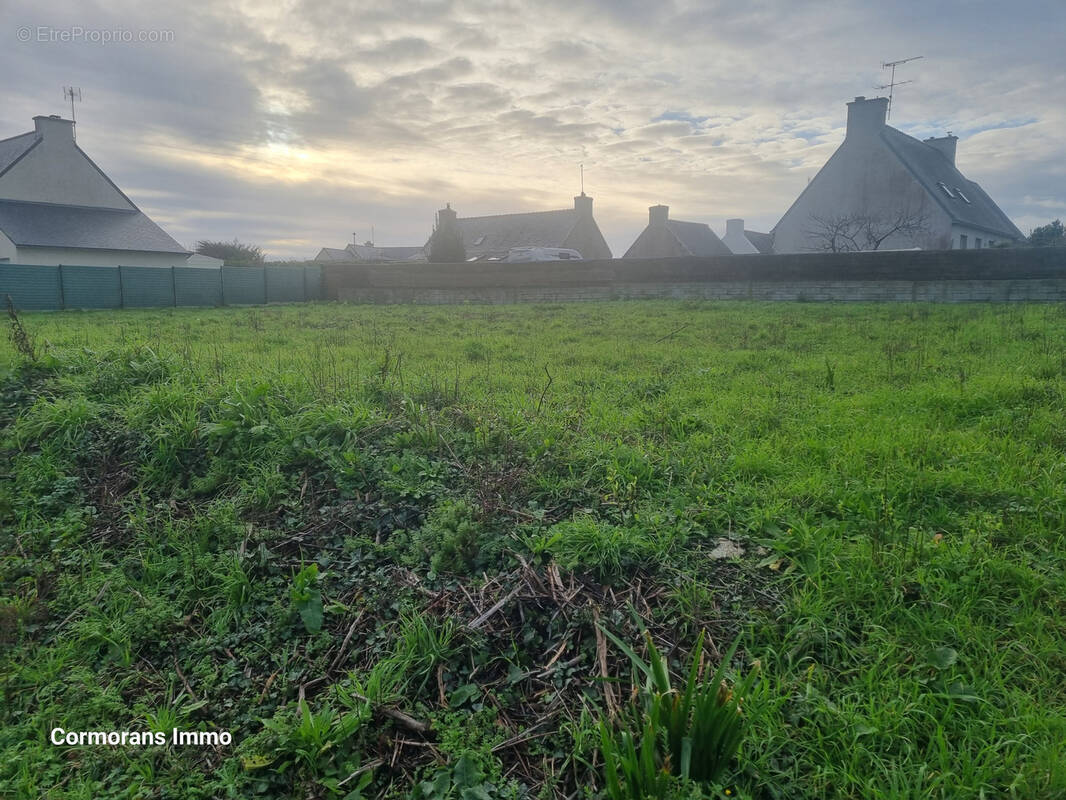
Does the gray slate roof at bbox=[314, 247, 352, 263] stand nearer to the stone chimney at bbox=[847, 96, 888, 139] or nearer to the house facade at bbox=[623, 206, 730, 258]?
the house facade at bbox=[623, 206, 730, 258]

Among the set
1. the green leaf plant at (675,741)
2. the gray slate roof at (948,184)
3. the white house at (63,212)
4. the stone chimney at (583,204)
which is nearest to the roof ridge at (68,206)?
the white house at (63,212)

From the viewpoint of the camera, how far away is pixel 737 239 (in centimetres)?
4525

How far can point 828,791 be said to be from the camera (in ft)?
6.82

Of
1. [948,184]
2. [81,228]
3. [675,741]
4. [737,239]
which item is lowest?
[675,741]

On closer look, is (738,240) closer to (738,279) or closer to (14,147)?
(738,279)

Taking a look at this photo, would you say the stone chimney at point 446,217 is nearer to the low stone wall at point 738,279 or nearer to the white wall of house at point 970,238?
the low stone wall at point 738,279

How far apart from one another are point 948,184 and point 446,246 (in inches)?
1042

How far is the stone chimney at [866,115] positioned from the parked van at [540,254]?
15144 mm

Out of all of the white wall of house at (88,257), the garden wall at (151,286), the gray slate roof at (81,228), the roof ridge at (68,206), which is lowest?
the garden wall at (151,286)

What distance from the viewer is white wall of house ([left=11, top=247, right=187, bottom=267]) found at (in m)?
24.8

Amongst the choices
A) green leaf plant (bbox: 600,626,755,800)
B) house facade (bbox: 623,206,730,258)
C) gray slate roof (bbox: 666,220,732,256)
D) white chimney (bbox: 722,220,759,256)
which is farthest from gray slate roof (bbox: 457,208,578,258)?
green leaf plant (bbox: 600,626,755,800)

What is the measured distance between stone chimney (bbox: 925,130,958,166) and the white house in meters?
39.9

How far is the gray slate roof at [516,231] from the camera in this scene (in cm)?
4256

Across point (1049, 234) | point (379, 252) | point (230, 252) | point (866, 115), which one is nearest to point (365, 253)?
point (379, 252)
